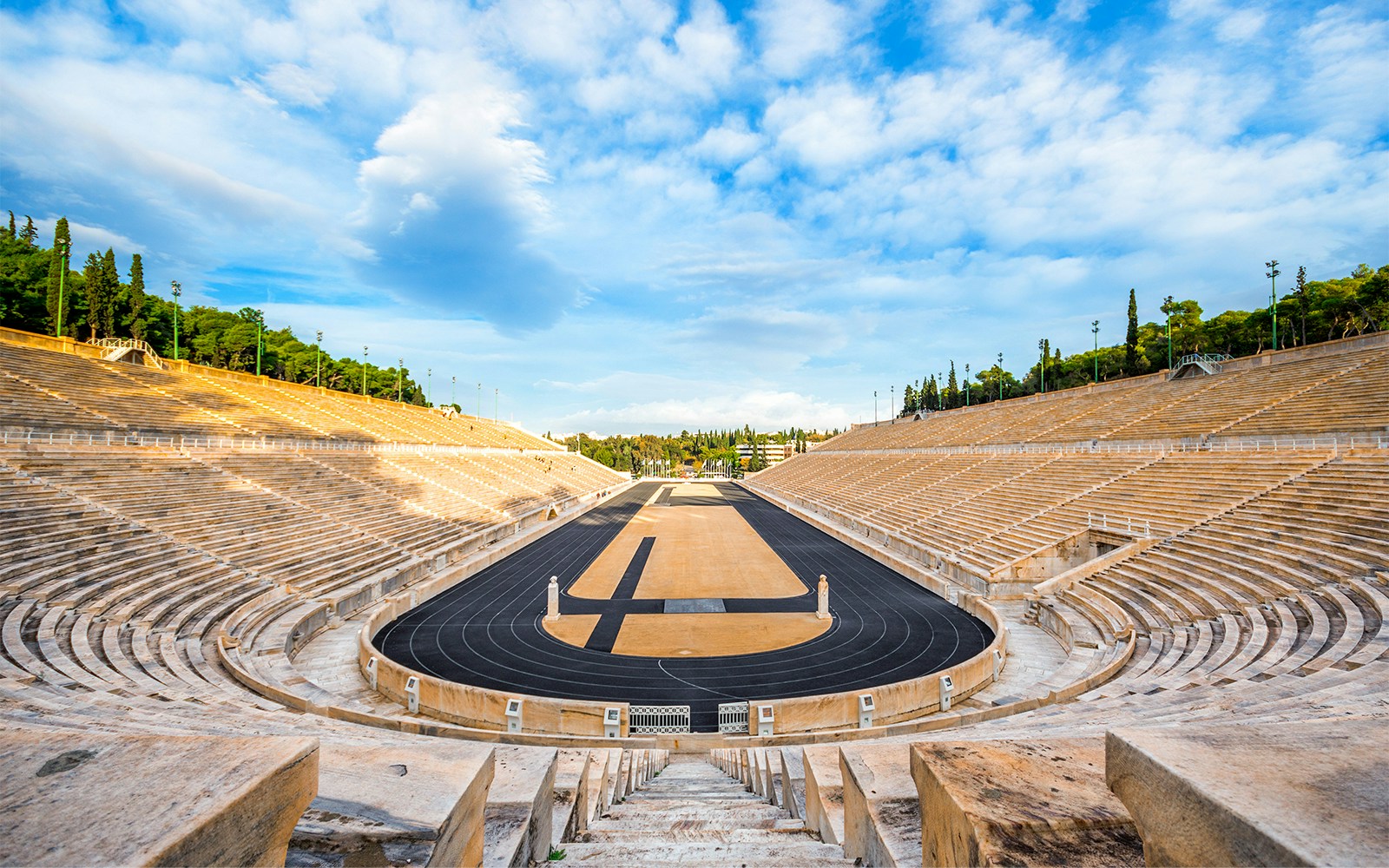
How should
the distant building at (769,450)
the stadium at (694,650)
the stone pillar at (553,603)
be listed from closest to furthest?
1. the stadium at (694,650)
2. the stone pillar at (553,603)
3. the distant building at (769,450)

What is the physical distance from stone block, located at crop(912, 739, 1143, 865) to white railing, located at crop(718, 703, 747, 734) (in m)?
8.62

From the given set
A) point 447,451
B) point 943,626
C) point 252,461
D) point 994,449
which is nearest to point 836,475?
point 994,449

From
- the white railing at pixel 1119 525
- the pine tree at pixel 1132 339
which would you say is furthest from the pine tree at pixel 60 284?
the pine tree at pixel 1132 339

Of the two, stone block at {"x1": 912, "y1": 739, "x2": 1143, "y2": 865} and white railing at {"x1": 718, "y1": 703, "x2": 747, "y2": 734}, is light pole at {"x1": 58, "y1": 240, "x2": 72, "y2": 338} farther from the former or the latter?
stone block at {"x1": 912, "y1": 739, "x2": 1143, "y2": 865}

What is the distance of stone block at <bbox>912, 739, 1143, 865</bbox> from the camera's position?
1955mm

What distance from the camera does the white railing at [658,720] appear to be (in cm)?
1061

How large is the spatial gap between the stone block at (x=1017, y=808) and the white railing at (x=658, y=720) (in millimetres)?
8701

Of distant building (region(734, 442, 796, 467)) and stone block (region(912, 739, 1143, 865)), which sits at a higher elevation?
distant building (region(734, 442, 796, 467))

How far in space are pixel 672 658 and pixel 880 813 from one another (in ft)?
39.4

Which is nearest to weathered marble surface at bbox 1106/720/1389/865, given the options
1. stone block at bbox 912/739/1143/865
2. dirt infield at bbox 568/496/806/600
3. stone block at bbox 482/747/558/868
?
stone block at bbox 912/739/1143/865

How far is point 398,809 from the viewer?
7.72 feet

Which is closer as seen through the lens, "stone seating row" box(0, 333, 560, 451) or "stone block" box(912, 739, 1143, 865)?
"stone block" box(912, 739, 1143, 865)

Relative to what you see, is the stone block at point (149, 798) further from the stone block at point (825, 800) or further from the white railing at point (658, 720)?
the white railing at point (658, 720)

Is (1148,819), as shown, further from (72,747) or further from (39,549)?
(39,549)
